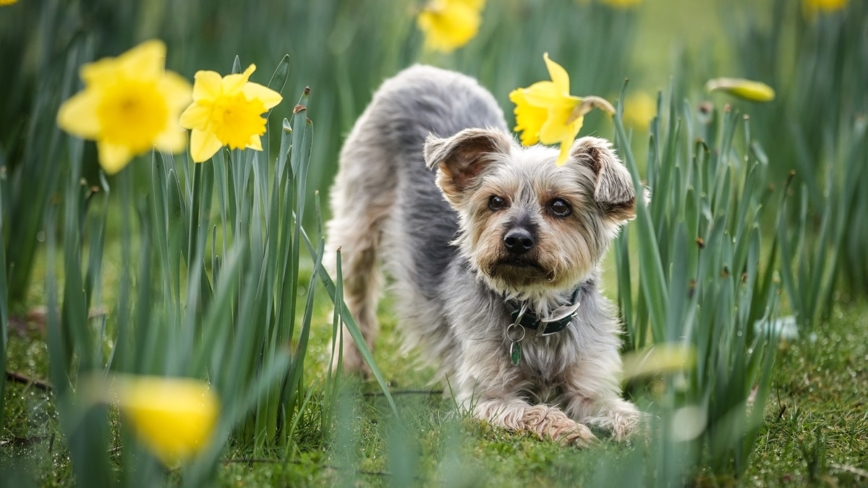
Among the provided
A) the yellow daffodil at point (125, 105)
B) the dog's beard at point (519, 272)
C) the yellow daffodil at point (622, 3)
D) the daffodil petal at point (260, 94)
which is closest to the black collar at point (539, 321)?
the dog's beard at point (519, 272)

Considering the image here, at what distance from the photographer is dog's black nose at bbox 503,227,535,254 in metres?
2.89

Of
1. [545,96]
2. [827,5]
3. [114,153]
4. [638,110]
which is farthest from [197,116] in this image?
[638,110]

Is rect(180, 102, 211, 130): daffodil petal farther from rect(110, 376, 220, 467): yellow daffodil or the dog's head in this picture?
the dog's head

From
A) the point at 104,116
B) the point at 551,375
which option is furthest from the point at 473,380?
the point at 104,116

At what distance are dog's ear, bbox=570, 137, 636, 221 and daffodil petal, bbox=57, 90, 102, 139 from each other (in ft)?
5.67

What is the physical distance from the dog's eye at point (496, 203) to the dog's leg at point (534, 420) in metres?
0.73

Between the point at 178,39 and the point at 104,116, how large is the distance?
12.8 ft

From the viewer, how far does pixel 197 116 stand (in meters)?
2.16

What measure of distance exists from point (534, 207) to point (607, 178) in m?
0.33

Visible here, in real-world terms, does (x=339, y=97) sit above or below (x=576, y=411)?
above

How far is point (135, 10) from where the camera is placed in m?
5.03

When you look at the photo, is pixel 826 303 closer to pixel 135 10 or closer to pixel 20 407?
pixel 20 407

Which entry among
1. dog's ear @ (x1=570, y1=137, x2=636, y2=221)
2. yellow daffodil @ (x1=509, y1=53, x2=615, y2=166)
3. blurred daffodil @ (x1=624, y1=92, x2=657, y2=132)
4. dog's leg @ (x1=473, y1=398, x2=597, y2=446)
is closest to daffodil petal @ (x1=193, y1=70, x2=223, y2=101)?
yellow daffodil @ (x1=509, y1=53, x2=615, y2=166)

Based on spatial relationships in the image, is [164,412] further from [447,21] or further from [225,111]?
[447,21]
